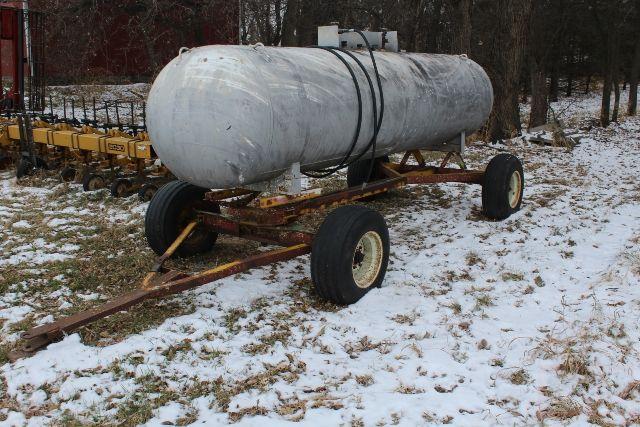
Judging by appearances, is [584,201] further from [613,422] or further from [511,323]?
[613,422]

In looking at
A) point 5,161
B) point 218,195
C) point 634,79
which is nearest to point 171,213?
point 218,195

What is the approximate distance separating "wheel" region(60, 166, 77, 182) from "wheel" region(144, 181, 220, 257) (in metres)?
4.16

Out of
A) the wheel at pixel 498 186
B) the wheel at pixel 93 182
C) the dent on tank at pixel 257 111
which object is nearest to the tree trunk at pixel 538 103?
the wheel at pixel 498 186

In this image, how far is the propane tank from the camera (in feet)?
14.5

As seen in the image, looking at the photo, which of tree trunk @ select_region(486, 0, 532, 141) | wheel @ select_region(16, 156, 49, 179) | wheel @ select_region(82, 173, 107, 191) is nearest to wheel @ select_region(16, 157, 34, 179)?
wheel @ select_region(16, 156, 49, 179)

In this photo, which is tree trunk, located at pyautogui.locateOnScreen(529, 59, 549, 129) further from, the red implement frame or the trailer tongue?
the red implement frame

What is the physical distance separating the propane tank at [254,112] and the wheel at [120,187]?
3991 mm

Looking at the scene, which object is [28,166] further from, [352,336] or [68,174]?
[352,336]

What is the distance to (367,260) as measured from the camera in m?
5.32

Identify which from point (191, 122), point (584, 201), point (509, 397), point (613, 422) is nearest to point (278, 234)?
point (191, 122)

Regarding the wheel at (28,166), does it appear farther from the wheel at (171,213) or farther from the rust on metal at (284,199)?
the rust on metal at (284,199)

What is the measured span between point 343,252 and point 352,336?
0.68 metres

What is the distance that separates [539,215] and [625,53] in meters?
23.2

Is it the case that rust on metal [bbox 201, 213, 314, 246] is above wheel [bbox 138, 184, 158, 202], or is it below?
above
